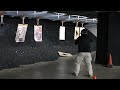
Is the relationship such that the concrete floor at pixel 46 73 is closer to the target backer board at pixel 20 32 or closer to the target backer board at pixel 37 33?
the target backer board at pixel 20 32

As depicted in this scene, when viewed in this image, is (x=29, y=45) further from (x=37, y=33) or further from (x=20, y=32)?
(x=20, y=32)

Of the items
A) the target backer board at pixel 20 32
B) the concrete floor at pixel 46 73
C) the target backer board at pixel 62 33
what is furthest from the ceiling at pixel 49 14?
the concrete floor at pixel 46 73

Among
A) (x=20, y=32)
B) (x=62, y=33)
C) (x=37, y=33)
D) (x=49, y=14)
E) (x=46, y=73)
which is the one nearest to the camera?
(x=46, y=73)

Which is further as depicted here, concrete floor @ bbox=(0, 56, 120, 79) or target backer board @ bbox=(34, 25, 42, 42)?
target backer board @ bbox=(34, 25, 42, 42)

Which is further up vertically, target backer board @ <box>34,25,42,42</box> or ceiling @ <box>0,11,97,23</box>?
ceiling @ <box>0,11,97,23</box>

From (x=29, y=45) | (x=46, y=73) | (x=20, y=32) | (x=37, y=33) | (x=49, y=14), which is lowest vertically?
(x=46, y=73)

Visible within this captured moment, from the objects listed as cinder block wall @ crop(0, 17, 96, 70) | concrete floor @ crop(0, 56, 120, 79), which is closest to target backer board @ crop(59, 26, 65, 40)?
cinder block wall @ crop(0, 17, 96, 70)

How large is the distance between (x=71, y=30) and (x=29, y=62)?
7389 millimetres

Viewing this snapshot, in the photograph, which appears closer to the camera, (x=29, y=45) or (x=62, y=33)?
(x=29, y=45)

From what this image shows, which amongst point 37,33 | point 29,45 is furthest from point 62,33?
point 29,45

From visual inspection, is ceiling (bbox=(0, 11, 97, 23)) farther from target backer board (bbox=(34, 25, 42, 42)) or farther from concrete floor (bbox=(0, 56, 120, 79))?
concrete floor (bbox=(0, 56, 120, 79))
